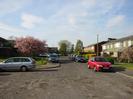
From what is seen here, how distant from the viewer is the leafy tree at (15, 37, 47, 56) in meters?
58.3

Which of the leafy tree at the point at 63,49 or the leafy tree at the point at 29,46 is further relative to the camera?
the leafy tree at the point at 63,49

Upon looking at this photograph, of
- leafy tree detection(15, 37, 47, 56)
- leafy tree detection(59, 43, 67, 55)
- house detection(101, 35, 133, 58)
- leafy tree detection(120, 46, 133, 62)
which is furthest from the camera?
leafy tree detection(59, 43, 67, 55)

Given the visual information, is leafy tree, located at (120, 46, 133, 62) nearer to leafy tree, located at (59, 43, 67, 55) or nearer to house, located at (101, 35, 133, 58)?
house, located at (101, 35, 133, 58)

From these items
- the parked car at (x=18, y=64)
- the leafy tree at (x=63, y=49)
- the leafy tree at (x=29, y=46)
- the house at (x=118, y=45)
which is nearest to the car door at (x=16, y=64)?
the parked car at (x=18, y=64)

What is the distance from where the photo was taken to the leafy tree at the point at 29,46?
58.3 meters

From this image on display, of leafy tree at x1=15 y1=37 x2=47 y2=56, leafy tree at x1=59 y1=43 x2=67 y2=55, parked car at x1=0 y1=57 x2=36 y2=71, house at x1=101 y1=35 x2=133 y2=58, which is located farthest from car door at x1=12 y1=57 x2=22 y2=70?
leafy tree at x1=59 y1=43 x2=67 y2=55

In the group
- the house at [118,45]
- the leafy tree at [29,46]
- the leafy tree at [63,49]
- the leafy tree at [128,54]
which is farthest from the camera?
the leafy tree at [63,49]

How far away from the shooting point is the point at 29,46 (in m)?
59.0

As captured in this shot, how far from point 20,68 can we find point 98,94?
16252 millimetres

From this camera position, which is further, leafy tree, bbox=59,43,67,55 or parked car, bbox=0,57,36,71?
leafy tree, bbox=59,43,67,55

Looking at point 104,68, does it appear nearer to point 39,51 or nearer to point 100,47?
point 39,51

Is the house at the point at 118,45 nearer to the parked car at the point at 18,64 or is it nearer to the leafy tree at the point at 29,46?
the leafy tree at the point at 29,46

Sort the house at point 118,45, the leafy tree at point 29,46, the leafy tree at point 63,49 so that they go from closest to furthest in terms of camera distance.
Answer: the leafy tree at point 29,46 → the house at point 118,45 → the leafy tree at point 63,49

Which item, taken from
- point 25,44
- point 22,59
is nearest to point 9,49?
point 25,44
